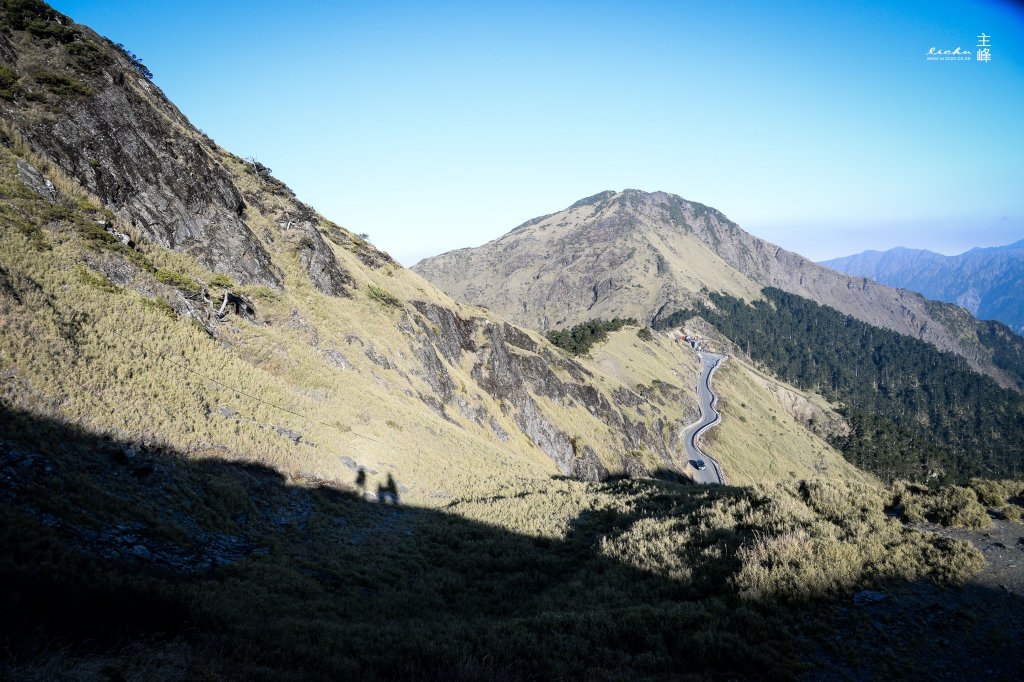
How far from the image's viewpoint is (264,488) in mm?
16500

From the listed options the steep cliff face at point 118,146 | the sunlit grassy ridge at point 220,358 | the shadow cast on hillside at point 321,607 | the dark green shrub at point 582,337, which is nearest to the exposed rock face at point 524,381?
the sunlit grassy ridge at point 220,358

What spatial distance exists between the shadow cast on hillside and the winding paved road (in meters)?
70.6

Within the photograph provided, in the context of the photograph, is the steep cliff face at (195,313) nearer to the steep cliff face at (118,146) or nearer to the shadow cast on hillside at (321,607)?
the steep cliff face at (118,146)

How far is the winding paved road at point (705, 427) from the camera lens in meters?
78.6

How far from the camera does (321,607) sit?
1033cm

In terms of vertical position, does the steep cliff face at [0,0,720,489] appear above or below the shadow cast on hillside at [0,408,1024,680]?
above

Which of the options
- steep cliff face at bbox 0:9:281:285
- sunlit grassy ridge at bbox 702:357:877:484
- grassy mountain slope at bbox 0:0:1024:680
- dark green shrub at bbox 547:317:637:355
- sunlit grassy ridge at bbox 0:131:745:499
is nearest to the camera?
grassy mountain slope at bbox 0:0:1024:680

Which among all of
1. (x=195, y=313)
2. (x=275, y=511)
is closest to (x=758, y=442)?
(x=195, y=313)

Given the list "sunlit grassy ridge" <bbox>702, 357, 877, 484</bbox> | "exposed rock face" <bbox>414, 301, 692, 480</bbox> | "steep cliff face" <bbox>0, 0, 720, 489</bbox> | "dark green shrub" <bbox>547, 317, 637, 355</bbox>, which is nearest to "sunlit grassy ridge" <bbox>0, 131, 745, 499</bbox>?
"steep cliff face" <bbox>0, 0, 720, 489</bbox>

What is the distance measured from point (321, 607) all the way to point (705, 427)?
96.4 meters

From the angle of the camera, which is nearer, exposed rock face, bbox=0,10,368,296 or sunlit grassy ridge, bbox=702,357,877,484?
exposed rock face, bbox=0,10,368,296

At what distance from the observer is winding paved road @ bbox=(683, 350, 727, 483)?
78.6 metres

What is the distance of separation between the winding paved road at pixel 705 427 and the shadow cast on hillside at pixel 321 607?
70.6 meters

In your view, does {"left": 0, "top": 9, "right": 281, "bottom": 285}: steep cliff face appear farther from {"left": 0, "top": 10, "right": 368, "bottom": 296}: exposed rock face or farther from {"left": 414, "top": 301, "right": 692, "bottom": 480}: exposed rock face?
{"left": 414, "top": 301, "right": 692, "bottom": 480}: exposed rock face
